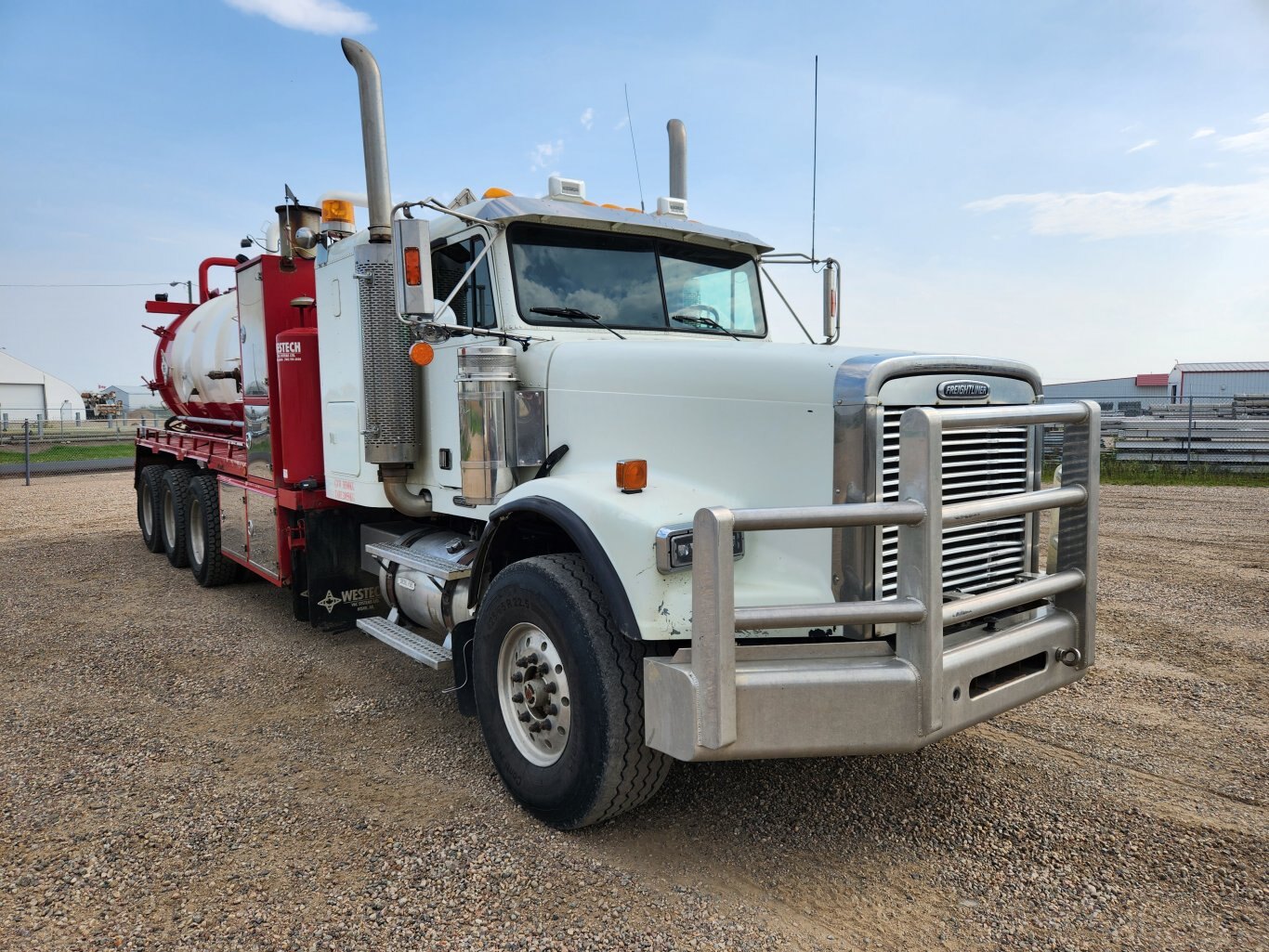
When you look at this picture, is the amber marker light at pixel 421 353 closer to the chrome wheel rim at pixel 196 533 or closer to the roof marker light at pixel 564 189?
the roof marker light at pixel 564 189

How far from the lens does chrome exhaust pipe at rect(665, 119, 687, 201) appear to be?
6.10 metres

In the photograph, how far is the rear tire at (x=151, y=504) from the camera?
8.88 meters

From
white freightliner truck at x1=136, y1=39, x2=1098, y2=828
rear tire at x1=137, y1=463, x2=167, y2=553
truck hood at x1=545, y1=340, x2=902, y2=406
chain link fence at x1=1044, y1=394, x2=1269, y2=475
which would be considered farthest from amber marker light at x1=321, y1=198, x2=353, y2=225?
chain link fence at x1=1044, y1=394, x2=1269, y2=475

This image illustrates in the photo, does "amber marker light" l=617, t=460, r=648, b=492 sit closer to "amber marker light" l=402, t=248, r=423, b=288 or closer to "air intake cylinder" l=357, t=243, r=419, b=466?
"amber marker light" l=402, t=248, r=423, b=288

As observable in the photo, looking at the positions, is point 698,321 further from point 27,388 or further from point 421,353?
point 27,388

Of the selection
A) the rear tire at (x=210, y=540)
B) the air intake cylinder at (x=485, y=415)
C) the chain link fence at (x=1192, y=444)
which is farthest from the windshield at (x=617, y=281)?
the chain link fence at (x=1192, y=444)

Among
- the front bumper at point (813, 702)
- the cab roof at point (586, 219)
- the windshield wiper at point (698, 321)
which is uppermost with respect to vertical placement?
the cab roof at point (586, 219)

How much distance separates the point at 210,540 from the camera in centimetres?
731

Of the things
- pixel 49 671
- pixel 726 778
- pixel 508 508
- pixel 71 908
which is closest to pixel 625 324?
pixel 508 508

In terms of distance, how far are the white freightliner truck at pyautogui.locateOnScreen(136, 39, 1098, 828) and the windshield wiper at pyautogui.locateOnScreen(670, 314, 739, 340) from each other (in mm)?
21

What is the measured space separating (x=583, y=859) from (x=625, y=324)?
93.7 inches

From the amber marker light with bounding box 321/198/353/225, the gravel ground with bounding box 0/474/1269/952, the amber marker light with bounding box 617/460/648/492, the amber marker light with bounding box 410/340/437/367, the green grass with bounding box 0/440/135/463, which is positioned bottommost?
the gravel ground with bounding box 0/474/1269/952

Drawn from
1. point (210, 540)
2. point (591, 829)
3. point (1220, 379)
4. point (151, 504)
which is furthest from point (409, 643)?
point (1220, 379)

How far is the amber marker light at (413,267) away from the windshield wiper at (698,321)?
4.31 ft
